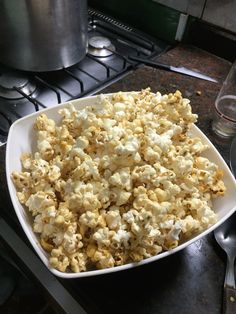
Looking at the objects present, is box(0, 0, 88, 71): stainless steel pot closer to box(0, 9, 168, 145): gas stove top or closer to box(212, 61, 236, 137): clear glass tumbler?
box(0, 9, 168, 145): gas stove top

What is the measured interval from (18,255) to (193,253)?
285 mm

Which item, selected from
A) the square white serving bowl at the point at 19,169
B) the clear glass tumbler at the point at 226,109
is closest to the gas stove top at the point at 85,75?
the square white serving bowl at the point at 19,169

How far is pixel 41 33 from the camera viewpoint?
0.62 m

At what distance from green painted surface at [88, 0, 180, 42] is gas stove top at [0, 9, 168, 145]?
0.09 ft

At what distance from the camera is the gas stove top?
2.18 feet

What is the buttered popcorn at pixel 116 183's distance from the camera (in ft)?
1.29

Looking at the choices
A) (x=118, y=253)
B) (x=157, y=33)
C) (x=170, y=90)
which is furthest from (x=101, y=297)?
(x=157, y=33)

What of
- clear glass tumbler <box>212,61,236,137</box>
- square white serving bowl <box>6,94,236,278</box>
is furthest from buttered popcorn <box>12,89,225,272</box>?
clear glass tumbler <box>212,61,236,137</box>

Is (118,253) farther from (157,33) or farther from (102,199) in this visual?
(157,33)

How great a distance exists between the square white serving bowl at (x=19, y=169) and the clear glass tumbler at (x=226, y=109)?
0.15 metres

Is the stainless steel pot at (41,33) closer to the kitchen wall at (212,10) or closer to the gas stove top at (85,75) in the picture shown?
the gas stove top at (85,75)

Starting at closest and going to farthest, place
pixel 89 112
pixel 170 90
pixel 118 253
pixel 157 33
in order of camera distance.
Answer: pixel 118 253 < pixel 89 112 < pixel 170 90 < pixel 157 33

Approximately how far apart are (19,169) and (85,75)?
1.20ft

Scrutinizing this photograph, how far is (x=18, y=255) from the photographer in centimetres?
54
